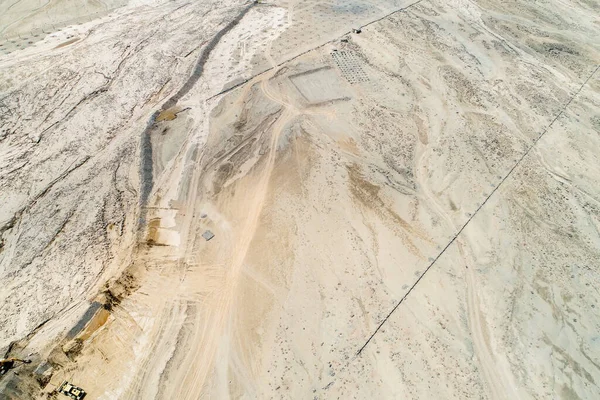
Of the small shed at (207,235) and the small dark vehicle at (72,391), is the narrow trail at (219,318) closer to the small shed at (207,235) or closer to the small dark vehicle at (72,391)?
the small shed at (207,235)

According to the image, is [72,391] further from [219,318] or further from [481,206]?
[481,206]

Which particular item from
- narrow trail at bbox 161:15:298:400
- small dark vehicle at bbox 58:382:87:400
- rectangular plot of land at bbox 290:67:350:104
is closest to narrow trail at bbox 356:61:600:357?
narrow trail at bbox 161:15:298:400

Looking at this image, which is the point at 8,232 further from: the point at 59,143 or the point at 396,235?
the point at 396,235

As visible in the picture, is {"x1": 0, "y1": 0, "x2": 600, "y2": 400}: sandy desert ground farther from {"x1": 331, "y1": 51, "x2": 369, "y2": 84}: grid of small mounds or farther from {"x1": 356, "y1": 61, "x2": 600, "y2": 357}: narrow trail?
{"x1": 331, "y1": 51, "x2": 369, "y2": 84}: grid of small mounds

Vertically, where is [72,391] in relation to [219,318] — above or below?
above

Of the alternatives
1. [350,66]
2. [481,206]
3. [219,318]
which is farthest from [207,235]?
[350,66]

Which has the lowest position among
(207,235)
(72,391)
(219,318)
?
(219,318)
